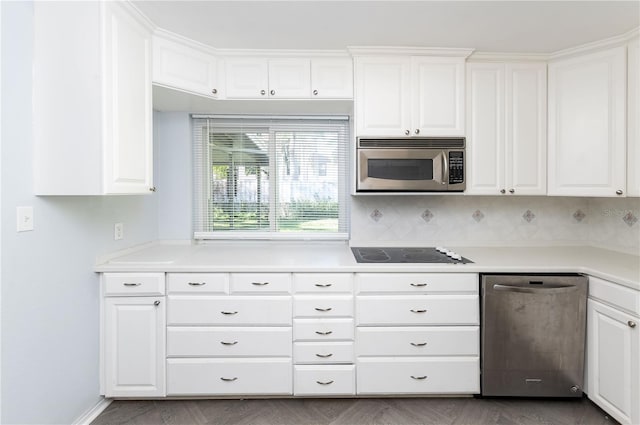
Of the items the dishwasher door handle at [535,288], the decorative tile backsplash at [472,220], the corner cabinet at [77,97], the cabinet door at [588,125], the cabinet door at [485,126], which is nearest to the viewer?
the corner cabinet at [77,97]

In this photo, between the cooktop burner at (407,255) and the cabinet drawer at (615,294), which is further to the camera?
the cooktop burner at (407,255)

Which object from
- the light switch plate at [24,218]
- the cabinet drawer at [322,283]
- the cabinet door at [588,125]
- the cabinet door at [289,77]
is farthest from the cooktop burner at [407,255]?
the light switch plate at [24,218]

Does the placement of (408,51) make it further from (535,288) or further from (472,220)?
(535,288)

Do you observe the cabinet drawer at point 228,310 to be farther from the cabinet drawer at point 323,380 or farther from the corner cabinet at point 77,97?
the corner cabinet at point 77,97

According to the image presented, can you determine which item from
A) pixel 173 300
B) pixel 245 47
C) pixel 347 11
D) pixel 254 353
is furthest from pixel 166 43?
pixel 254 353

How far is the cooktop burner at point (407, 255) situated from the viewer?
2.21 meters

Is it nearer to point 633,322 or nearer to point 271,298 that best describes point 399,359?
point 271,298

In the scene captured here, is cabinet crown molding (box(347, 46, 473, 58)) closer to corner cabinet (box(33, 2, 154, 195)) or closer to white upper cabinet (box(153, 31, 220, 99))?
white upper cabinet (box(153, 31, 220, 99))

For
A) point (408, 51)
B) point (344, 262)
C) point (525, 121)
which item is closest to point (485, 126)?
point (525, 121)

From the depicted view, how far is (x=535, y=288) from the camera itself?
2055 mm

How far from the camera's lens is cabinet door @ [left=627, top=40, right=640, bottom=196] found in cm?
207

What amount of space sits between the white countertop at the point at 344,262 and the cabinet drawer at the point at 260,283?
4cm

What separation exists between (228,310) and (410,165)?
154 cm

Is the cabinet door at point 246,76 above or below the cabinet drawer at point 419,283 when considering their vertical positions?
above
